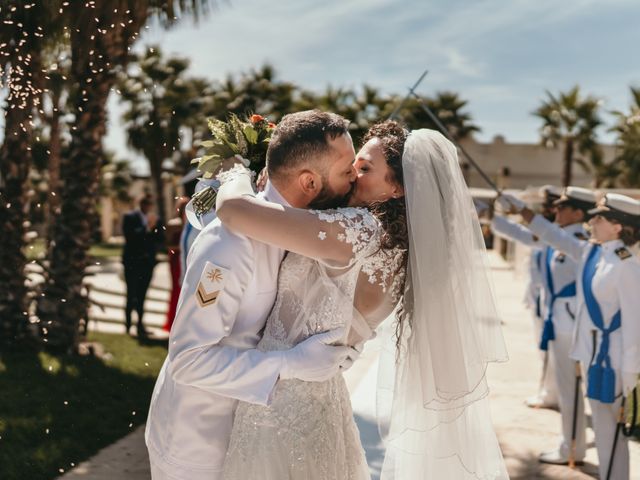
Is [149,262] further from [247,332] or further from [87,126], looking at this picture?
[247,332]

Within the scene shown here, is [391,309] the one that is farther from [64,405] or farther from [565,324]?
[64,405]

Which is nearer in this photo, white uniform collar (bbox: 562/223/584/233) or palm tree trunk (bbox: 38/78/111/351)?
white uniform collar (bbox: 562/223/584/233)

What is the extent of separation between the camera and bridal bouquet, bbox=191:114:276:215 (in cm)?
320

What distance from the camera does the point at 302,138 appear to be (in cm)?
258

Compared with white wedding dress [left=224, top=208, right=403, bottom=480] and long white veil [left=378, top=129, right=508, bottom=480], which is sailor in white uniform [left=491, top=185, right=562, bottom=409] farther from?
white wedding dress [left=224, top=208, right=403, bottom=480]

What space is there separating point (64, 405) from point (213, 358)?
5.22m

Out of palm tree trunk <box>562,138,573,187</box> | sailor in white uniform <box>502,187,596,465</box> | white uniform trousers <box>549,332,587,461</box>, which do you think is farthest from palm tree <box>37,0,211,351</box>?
palm tree trunk <box>562,138,573,187</box>

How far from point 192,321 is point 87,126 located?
25.9 ft

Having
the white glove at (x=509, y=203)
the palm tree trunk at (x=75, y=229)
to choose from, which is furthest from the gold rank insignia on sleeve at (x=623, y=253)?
the palm tree trunk at (x=75, y=229)

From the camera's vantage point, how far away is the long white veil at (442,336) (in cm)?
294

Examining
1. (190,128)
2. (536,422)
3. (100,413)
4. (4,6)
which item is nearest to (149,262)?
(4,6)

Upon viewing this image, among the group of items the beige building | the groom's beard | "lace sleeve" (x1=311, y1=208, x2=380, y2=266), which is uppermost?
the groom's beard

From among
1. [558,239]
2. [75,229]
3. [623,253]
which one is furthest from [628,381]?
[75,229]

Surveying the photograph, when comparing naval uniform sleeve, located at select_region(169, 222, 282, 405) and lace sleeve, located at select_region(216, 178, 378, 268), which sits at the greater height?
lace sleeve, located at select_region(216, 178, 378, 268)
